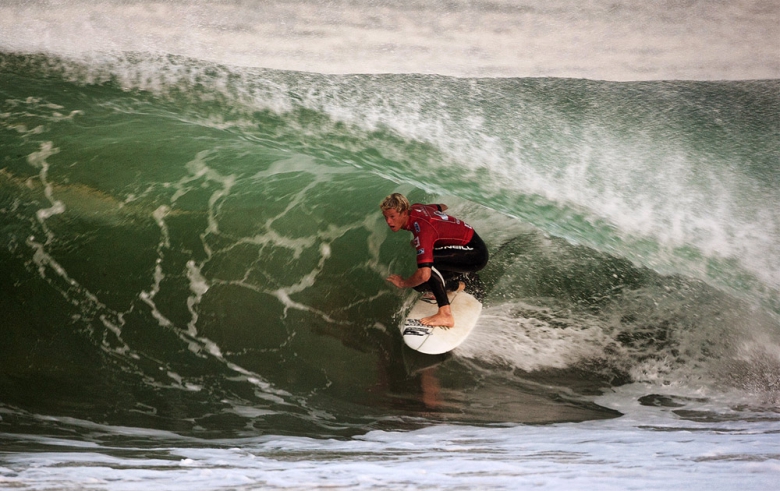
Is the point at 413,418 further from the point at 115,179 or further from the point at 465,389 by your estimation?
the point at 115,179

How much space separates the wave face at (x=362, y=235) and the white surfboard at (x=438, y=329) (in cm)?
11

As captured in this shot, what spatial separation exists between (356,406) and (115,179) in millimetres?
2314

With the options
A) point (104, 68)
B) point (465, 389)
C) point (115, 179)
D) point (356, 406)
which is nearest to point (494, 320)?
point (465, 389)

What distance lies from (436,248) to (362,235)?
0.88 m

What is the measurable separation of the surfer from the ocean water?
355mm

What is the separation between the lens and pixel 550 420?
120 inches

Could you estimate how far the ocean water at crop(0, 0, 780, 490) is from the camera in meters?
3.17

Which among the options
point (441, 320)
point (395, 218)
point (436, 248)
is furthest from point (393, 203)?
point (441, 320)

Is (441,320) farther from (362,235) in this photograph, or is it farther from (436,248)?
(362,235)

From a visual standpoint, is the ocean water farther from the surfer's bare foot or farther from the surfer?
the surfer

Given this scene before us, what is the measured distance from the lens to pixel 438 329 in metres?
3.49

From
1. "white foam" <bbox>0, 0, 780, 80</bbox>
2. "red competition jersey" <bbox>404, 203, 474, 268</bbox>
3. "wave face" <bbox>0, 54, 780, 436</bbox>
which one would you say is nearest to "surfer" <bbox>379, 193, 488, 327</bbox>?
"red competition jersey" <bbox>404, 203, 474, 268</bbox>

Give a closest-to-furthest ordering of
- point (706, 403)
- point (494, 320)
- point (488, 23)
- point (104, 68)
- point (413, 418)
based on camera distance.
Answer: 1. point (413, 418)
2. point (706, 403)
3. point (494, 320)
4. point (104, 68)
5. point (488, 23)

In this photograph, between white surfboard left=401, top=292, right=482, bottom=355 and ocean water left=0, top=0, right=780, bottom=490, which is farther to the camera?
white surfboard left=401, top=292, right=482, bottom=355
